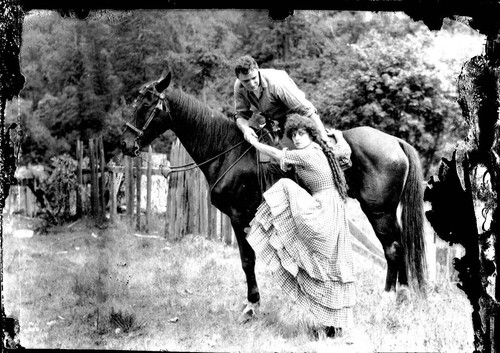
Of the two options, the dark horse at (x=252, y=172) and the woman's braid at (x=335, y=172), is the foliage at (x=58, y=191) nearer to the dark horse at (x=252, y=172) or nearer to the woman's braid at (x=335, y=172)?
the dark horse at (x=252, y=172)

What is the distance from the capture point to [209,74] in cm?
1031

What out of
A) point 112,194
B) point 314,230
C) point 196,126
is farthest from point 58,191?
point 314,230

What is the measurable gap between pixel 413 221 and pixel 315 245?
Answer: 1.51m

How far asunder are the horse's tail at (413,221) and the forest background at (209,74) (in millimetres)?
4445

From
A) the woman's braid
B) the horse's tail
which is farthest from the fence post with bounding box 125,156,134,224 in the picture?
the woman's braid

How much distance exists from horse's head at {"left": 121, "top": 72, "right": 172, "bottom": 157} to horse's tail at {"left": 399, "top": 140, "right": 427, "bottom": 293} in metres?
2.39

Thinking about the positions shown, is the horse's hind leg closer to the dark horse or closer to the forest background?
the dark horse

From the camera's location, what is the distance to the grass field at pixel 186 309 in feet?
11.6

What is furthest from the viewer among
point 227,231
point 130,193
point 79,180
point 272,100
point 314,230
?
point 79,180

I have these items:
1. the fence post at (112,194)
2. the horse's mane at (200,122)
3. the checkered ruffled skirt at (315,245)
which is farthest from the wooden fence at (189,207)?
the checkered ruffled skirt at (315,245)

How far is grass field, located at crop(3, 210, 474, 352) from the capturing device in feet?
→ 11.6

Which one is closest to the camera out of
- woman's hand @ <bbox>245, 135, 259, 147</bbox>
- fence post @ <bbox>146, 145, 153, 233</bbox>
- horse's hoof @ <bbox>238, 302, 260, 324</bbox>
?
woman's hand @ <bbox>245, 135, 259, 147</bbox>

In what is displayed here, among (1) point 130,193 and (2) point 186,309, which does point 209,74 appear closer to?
(1) point 130,193

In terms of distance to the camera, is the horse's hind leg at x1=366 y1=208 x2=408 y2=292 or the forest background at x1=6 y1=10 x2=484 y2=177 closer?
the horse's hind leg at x1=366 y1=208 x2=408 y2=292
